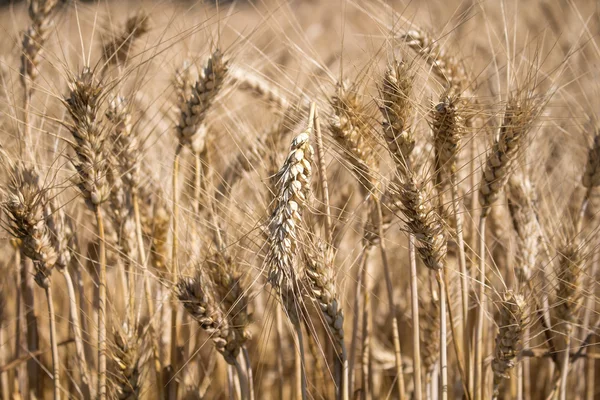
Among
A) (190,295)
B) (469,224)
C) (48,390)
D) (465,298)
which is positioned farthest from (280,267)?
(48,390)

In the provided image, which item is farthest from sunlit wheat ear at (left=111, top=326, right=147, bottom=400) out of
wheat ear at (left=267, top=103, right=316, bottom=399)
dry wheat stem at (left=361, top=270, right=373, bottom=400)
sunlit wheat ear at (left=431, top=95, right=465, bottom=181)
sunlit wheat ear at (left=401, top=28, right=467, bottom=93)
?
sunlit wheat ear at (left=401, top=28, right=467, bottom=93)

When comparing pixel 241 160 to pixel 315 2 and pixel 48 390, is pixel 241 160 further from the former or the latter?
pixel 315 2

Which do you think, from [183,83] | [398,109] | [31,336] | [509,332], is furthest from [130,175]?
[509,332]

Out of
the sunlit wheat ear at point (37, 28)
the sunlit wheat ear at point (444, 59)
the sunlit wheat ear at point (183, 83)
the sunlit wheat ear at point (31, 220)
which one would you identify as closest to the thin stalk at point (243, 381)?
the sunlit wheat ear at point (31, 220)

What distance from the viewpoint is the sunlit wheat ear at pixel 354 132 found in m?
1.19

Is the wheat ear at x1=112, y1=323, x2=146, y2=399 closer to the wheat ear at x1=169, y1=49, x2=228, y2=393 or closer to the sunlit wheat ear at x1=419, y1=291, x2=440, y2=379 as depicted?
the wheat ear at x1=169, y1=49, x2=228, y2=393

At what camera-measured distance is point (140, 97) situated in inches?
88.9

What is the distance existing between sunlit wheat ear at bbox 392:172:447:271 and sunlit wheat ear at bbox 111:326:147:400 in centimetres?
68

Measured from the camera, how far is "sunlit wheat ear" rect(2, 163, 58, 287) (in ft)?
3.75

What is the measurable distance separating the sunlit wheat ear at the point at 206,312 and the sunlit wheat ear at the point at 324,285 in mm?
215

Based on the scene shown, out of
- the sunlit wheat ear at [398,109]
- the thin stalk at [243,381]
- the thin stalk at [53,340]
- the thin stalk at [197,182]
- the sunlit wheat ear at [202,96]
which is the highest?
the sunlit wheat ear at [202,96]

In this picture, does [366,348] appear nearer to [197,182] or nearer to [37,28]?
[197,182]

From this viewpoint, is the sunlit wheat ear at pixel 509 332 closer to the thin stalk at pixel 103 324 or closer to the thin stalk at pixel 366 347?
the thin stalk at pixel 366 347

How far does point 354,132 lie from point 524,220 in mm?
611
